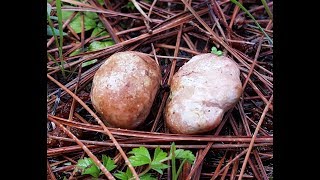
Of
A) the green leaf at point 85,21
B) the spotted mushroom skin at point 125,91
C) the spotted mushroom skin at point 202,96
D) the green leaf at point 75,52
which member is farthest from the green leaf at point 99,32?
the spotted mushroom skin at point 202,96

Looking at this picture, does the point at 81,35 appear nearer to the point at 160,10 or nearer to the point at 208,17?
the point at 160,10

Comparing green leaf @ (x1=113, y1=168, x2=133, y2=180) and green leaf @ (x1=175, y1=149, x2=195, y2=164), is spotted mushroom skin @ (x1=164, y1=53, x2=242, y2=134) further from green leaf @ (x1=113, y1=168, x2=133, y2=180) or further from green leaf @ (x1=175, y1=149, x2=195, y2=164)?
green leaf @ (x1=113, y1=168, x2=133, y2=180)

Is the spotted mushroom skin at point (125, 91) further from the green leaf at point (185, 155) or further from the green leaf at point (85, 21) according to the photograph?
the green leaf at point (85, 21)

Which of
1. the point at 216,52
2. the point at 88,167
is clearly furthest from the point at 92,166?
the point at 216,52

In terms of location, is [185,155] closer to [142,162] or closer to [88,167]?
[142,162]

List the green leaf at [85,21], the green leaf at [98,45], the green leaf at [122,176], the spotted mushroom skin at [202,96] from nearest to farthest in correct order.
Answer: the green leaf at [122,176] < the spotted mushroom skin at [202,96] < the green leaf at [98,45] < the green leaf at [85,21]

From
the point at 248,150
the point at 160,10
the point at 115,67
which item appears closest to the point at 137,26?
the point at 160,10
